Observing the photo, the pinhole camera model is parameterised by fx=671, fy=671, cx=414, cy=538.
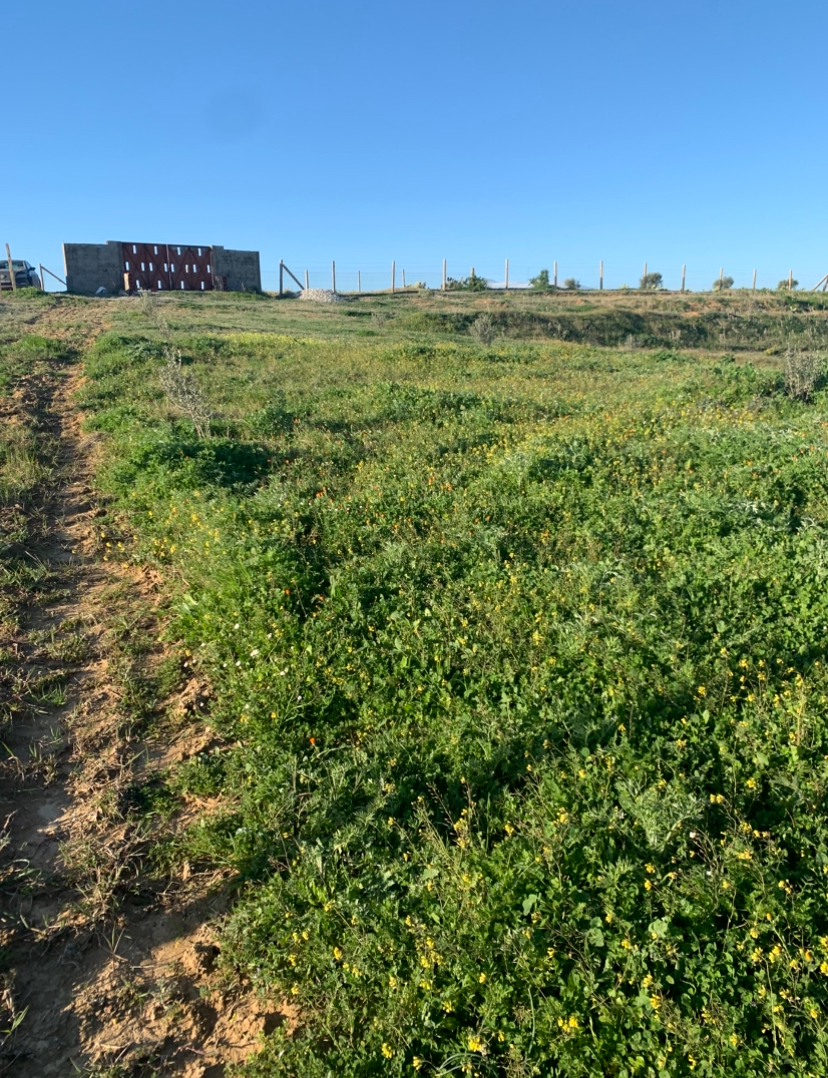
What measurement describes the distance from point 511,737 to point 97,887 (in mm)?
1955

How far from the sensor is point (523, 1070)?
2.13m

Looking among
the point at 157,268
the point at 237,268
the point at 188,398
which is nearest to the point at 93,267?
the point at 157,268

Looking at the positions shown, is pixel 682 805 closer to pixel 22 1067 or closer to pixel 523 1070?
pixel 523 1070

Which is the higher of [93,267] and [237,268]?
[237,268]

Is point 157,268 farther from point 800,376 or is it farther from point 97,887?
point 97,887

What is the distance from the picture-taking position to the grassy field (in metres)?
2.29

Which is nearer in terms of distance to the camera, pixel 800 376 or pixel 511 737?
pixel 511 737

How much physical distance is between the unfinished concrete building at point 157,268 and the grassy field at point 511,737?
30.8 meters

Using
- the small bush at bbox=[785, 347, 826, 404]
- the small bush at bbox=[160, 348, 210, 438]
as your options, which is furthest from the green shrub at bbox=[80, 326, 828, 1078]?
the small bush at bbox=[785, 347, 826, 404]

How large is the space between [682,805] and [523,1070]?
1.18 meters

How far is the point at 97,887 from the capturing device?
2826 mm

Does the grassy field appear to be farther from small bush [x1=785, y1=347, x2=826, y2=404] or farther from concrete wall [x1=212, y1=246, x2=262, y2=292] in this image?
concrete wall [x1=212, y1=246, x2=262, y2=292]

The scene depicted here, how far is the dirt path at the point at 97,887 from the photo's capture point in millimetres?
2361

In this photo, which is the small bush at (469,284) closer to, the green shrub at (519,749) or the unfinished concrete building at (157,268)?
the unfinished concrete building at (157,268)
